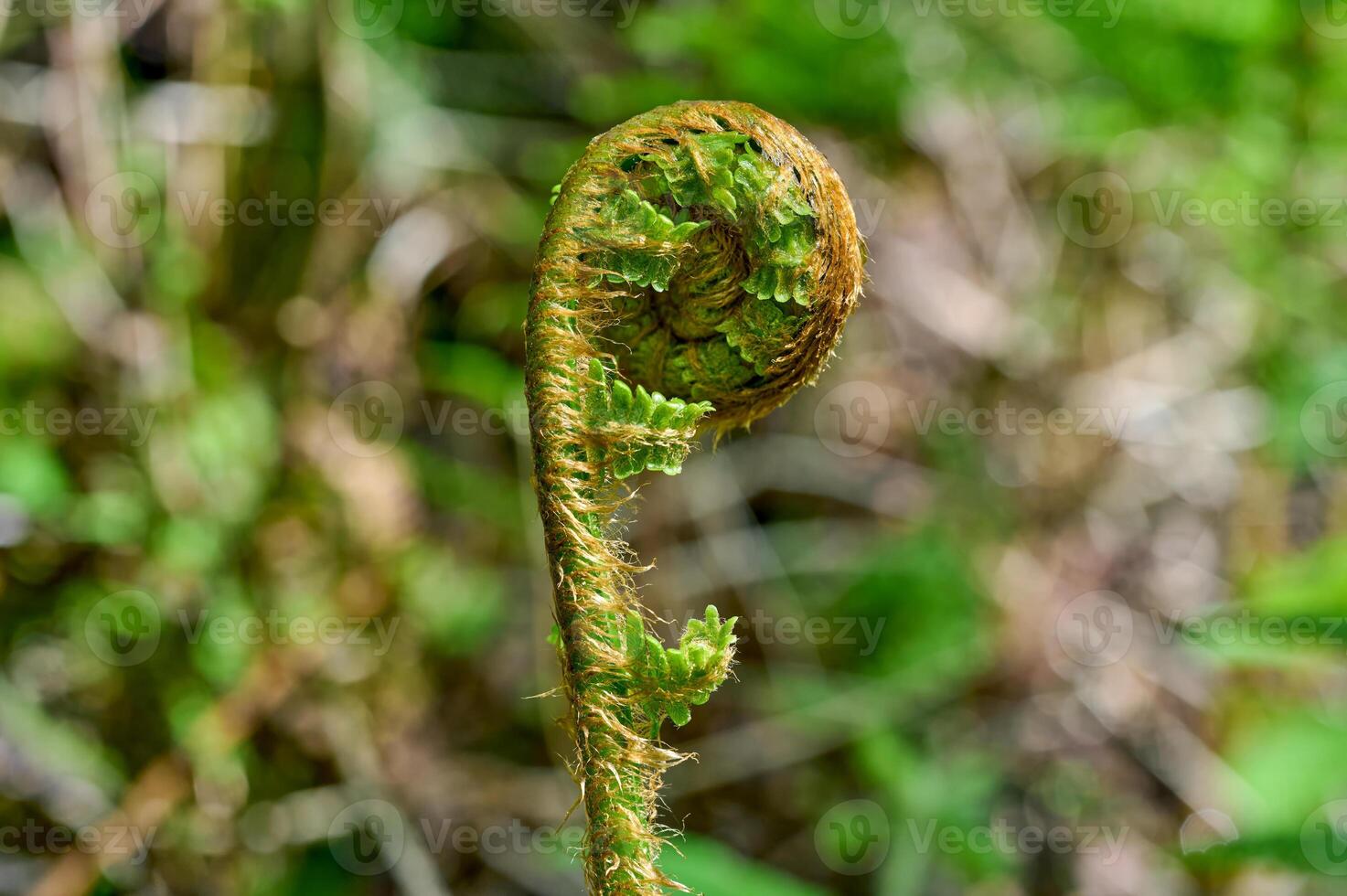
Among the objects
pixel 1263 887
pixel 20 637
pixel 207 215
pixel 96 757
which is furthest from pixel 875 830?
pixel 207 215

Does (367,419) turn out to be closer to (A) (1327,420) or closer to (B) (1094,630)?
(B) (1094,630)

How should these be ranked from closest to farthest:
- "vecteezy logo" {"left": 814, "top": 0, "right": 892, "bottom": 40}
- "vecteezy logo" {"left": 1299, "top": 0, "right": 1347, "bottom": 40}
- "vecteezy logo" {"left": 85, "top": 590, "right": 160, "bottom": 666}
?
1. "vecteezy logo" {"left": 85, "top": 590, "right": 160, "bottom": 666}
2. "vecteezy logo" {"left": 1299, "top": 0, "right": 1347, "bottom": 40}
3. "vecteezy logo" {"left": 814, "top": 0, "right": 892, "bottom": 40}
